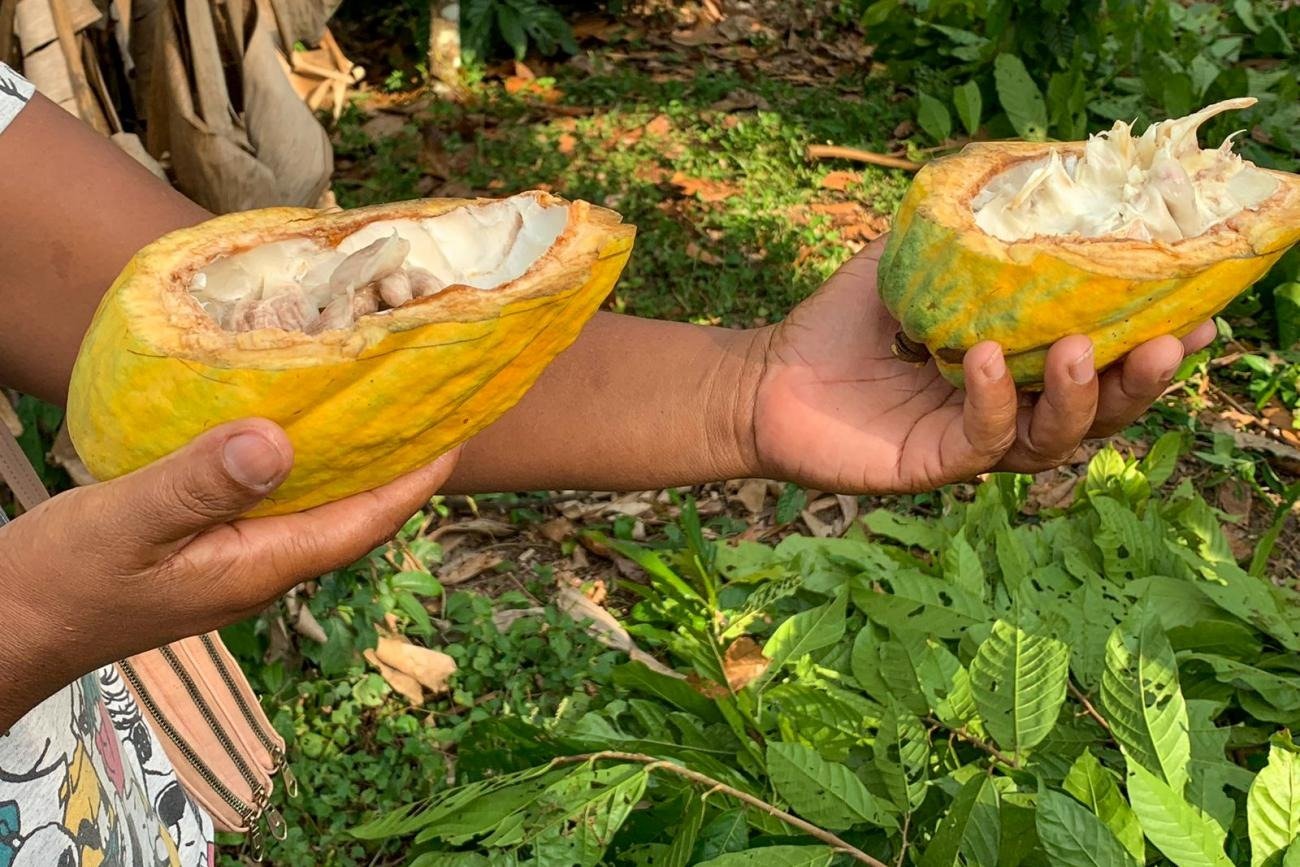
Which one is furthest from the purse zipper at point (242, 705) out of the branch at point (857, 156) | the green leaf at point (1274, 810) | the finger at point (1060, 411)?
the branch at point (857, 156)

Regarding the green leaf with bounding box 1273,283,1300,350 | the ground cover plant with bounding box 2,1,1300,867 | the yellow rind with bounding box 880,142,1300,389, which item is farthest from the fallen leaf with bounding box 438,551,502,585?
the green leaf with bounding box 1273,283,1300,350

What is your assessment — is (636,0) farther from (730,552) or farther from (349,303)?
(349,303)

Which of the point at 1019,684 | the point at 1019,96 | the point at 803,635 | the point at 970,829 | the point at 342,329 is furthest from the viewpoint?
the point at 1019,96

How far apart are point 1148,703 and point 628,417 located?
0.78 m

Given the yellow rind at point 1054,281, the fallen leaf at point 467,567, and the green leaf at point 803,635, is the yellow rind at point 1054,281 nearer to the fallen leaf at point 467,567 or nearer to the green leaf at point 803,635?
the green leaf at point 803,635

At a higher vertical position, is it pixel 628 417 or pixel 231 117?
pixel 628 417

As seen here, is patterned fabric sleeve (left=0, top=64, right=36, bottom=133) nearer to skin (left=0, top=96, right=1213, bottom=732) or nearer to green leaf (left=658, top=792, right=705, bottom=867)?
skin (left=0, top=96, right=1213, bottom=732)

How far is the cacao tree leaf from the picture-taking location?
1566 millimetres

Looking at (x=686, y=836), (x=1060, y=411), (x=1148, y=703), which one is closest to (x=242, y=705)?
(x=686, y=836)

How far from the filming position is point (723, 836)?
158cm

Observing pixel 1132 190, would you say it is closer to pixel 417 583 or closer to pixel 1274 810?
pixel 1274 810

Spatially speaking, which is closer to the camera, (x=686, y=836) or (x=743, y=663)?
(x=686, y=836)

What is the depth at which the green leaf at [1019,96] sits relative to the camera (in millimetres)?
3773

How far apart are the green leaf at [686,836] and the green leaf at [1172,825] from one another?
1.72ft
